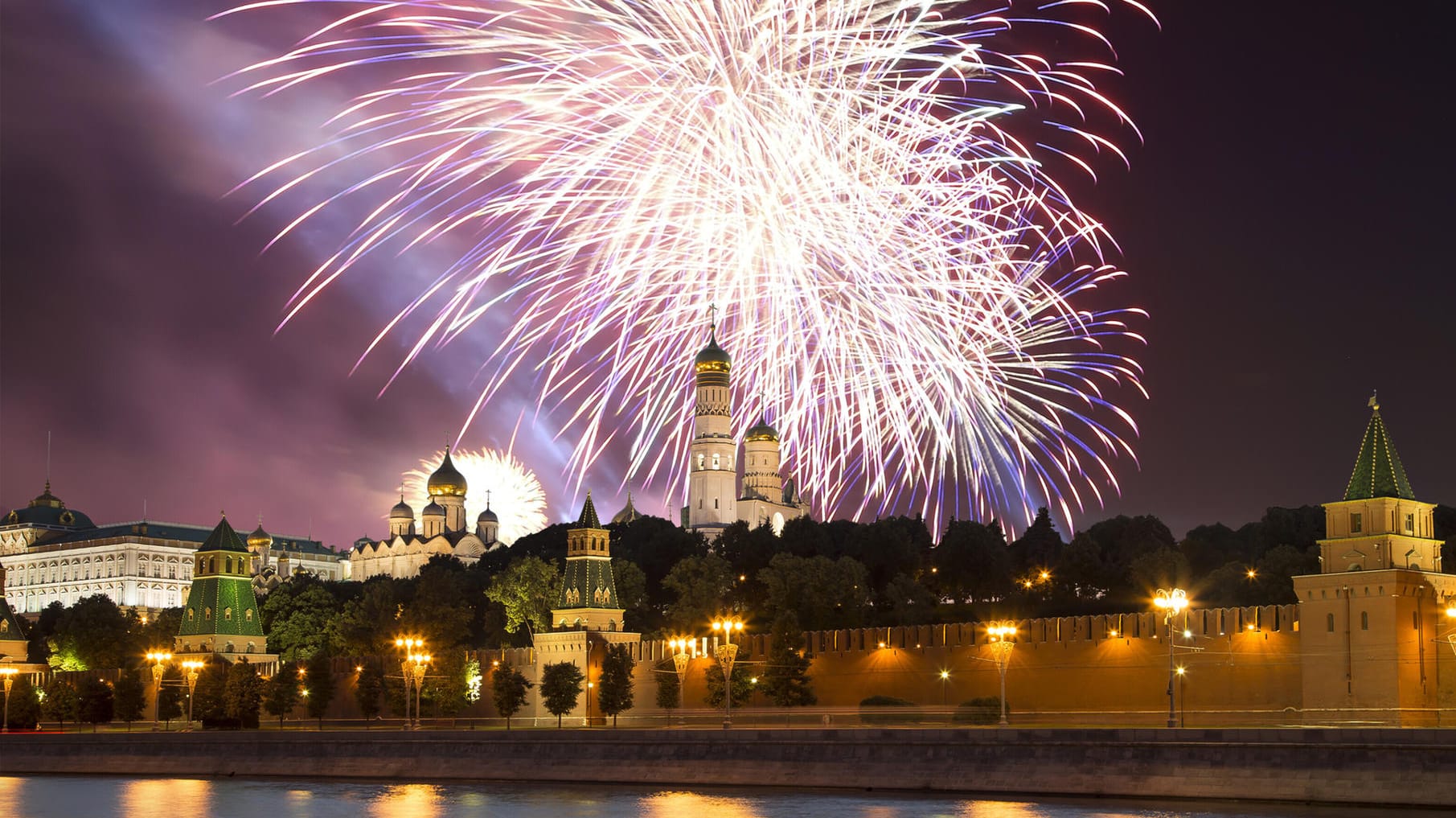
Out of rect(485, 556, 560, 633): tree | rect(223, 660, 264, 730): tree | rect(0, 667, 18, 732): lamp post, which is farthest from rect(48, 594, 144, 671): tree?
rect(223, 660, 264, 730): tree

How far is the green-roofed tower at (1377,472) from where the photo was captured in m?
48.5

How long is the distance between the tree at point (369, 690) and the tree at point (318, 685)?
4.39ft

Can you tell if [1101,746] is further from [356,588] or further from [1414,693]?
[356,588]

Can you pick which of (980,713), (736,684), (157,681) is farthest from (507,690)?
(980,713)

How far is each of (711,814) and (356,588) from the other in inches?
2837

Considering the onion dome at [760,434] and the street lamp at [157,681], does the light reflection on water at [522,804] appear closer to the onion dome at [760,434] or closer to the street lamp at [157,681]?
the street lamp at [157,681]

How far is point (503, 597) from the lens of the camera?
90250mm

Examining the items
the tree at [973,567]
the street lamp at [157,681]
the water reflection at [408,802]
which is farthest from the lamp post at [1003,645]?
the street lamp at [157,681]

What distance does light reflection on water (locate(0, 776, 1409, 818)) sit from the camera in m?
37.1

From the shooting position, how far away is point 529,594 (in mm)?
88125

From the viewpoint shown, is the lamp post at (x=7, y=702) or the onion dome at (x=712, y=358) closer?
the lamp post at (x=7, y=702)

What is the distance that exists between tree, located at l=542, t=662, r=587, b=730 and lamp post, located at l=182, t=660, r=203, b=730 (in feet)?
47.4

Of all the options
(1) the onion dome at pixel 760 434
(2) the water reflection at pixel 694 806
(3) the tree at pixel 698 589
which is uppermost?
(1) the onion dome at pixel 760 434

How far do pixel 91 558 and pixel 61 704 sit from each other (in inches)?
3516
